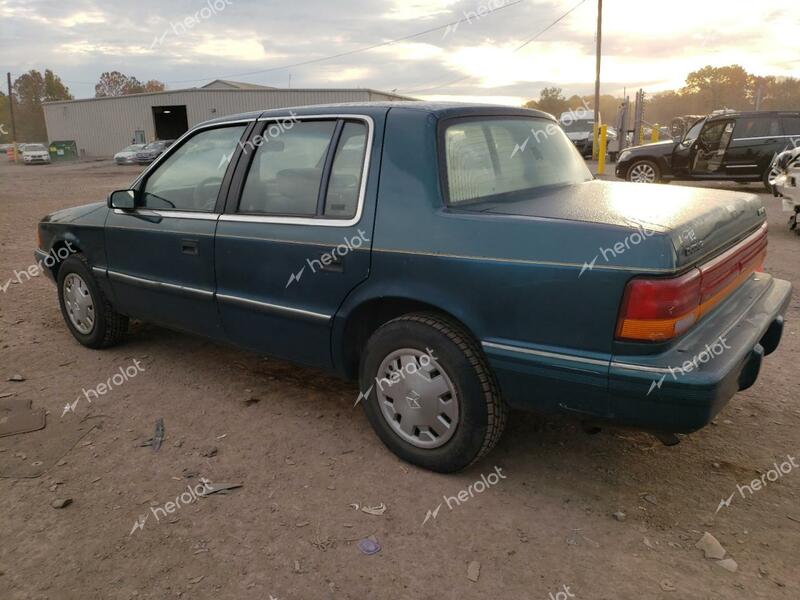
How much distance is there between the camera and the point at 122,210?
4074 mm

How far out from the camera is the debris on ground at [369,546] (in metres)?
2.40

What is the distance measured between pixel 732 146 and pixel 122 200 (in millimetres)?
13333

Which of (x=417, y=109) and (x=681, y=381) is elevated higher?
(x=417, y=109)

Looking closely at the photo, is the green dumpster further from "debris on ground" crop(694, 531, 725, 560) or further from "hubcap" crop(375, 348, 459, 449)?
"debris on ground" crop(694, 531, 725, 560)

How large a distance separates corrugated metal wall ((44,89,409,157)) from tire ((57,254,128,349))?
107 feet

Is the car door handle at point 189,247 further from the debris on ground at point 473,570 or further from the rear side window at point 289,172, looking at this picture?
the debris on ground at point 473,570

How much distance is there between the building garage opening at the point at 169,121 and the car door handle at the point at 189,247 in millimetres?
41136

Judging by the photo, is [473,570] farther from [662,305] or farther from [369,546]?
[662,305]

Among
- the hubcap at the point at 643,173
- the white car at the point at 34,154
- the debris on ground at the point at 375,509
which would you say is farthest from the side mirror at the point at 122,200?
the white car at the point at 34,154

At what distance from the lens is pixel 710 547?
2.36 metres

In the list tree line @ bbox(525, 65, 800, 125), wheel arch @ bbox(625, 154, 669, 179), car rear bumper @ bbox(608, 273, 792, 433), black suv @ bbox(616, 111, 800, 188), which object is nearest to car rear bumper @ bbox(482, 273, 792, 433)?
car rear bumper @ bbox(608, 273, 792, 433)

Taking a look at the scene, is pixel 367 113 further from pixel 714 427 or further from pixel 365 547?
pixel 714 427

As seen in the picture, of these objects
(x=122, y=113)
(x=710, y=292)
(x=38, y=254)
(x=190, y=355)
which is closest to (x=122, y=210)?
(x=190, y=355)

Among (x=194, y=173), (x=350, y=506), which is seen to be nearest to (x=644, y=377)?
(x=350, y=506)
